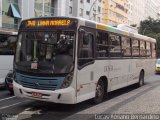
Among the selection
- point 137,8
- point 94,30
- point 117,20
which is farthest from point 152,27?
point 94,30

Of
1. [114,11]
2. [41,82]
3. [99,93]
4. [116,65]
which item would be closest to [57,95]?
[41,82]

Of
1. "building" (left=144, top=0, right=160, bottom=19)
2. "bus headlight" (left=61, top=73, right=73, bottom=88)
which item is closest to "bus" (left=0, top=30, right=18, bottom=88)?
"bus headlight" (left=61, top=73, right=73, bottom=88)

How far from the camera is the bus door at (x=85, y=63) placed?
32.9 feet

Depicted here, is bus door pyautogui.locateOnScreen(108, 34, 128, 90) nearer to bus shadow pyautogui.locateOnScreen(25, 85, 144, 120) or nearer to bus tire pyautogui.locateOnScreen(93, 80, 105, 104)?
bus tire pyautogui.locateOnScreen(93, 80, 105, 104)

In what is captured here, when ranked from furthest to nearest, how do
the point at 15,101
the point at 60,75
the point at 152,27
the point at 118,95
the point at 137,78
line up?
the point at 152,27, the point at 137,78, the point at 118,95, the point at 15,101, the point at 60,75

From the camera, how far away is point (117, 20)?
3829 inches

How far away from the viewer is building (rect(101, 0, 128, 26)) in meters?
86.9

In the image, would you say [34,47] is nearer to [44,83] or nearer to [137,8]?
[44,83]

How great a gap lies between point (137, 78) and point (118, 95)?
3.20 meters

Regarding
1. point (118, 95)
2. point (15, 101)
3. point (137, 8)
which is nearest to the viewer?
point (15, 101)

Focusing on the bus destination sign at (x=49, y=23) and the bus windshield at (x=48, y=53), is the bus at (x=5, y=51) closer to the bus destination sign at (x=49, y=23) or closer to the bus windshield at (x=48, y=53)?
the bus destination sign at (x=49, y=23)

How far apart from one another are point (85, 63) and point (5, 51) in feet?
21.0

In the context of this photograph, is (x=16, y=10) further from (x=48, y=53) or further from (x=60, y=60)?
(x=60, y=60)

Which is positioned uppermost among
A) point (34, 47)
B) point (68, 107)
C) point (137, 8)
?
point (137, 8)
